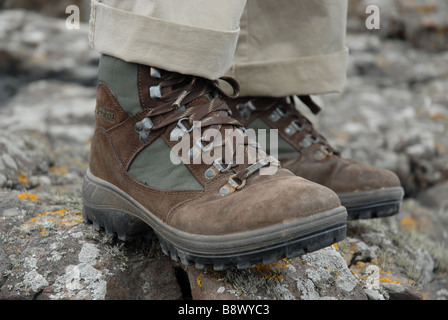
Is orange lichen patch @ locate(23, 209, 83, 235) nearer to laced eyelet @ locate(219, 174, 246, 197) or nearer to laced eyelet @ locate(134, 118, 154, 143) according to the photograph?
laced eyelet @ locate(134, 118, 154, 143)

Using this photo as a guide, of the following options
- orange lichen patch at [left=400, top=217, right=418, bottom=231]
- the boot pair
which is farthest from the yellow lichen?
orange lichen patch at [left=400, top=217, right=418, bottom=231]

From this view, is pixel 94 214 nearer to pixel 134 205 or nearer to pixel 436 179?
pixel 134 205

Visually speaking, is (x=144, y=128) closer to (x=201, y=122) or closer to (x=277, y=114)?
(x=201, y=122)

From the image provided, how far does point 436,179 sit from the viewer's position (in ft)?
12.4

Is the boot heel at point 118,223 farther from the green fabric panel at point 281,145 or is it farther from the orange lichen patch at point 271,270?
the green fabric panel at point 281,145

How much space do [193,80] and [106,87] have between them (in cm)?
36

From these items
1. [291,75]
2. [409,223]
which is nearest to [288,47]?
[291,75]

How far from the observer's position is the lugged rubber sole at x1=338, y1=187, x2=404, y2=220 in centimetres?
201

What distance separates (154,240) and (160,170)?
362mm

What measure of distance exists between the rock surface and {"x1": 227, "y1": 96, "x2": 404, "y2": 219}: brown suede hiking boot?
25cm

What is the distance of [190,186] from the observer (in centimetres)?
156

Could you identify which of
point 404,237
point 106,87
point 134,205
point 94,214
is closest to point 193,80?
point 106,87

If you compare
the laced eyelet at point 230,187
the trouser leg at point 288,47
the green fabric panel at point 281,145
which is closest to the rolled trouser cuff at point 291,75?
the trouser leg at point 288,47
